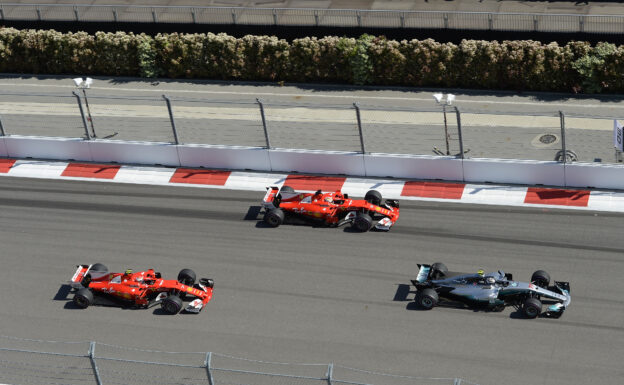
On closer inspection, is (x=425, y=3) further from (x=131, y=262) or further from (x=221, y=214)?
(x=131, y=262)

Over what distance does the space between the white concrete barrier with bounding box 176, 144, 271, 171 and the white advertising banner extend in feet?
33.0

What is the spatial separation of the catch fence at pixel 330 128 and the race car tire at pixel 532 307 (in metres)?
6.02

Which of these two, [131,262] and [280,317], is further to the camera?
[131,262]

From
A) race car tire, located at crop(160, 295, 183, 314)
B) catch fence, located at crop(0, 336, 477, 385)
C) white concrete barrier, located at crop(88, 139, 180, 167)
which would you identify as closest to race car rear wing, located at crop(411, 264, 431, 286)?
catch fence, located at crop(0, 336, 477, 385)

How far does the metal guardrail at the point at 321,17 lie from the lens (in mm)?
35781

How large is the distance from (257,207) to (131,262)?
4.06m

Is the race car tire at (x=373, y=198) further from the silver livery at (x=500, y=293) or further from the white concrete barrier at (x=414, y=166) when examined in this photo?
the silver livery at (x=500, y=293)

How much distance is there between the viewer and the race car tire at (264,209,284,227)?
88.6 ft

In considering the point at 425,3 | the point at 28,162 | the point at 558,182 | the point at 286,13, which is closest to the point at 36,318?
the point at 28,162

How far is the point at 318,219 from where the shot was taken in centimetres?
2702

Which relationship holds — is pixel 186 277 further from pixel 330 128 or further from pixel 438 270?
pixel 330 128

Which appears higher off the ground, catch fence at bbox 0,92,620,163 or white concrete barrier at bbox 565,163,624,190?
catch fence at bbox 0,92,620,163

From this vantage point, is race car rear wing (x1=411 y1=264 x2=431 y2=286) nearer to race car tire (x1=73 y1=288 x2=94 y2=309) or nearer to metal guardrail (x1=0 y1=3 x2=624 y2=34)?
race car tire (x1=73 y1=288 x2=94 y2=309)

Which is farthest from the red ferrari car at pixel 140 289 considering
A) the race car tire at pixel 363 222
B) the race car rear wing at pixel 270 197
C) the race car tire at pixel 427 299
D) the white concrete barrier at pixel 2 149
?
the white concrete barrier at pixel 2 149
